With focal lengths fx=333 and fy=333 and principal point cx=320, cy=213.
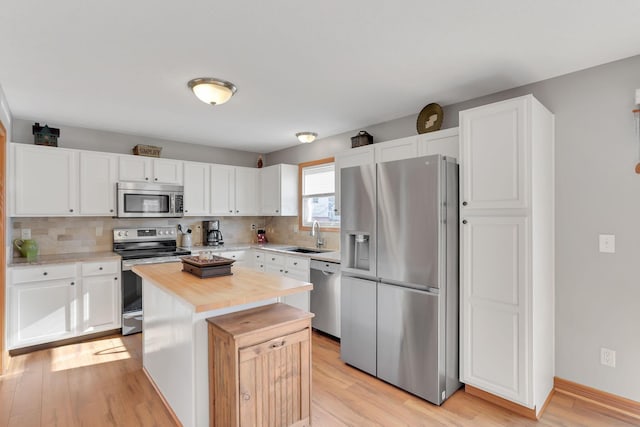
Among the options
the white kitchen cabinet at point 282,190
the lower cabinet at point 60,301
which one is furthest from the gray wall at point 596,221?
the lower cabinet at point 60,301

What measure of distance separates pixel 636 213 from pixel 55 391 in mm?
4366

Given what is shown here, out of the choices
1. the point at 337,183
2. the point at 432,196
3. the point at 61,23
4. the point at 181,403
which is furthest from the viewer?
the point at 337,183

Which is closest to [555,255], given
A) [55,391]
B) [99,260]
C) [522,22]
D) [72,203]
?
[522,22]

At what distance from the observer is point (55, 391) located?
2559mm

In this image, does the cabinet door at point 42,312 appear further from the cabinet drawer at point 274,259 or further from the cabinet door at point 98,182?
the cabinet drawer at point 274,259

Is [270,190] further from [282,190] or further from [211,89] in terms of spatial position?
[211,89]

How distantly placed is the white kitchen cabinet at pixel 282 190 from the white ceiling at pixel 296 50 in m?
1.61

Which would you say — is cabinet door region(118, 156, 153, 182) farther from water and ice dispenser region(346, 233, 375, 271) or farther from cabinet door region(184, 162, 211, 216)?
water and ice dispenser region(346, 233, 375, 271)

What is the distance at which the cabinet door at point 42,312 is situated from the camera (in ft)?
10.4

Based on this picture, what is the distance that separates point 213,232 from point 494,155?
3.83 metres

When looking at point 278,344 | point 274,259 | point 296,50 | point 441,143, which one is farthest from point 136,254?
point 441,143

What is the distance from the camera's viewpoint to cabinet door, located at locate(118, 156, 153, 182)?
13.1 ft

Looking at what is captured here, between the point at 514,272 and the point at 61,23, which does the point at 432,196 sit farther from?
the point at 61,23

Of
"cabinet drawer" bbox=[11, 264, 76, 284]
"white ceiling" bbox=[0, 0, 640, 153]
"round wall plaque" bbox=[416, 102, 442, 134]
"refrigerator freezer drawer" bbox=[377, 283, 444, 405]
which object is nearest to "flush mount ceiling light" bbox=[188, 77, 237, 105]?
"white ceiling" bbox=[0, 0, 640, 153]
